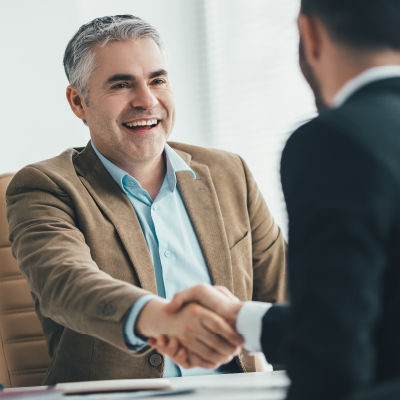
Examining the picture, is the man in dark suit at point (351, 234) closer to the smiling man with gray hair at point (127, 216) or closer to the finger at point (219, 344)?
the finger at point (219, 344)

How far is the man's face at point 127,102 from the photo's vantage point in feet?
5.14

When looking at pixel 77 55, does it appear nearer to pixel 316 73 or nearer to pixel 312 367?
pixel 316 73

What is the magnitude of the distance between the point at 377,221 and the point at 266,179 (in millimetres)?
2524

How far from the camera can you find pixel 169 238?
4.86ft

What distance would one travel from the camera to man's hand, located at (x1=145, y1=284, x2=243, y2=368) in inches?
39.8

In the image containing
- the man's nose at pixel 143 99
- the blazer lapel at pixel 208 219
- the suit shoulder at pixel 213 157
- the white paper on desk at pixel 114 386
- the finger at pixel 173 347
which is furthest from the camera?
the suit shoulder at pixel 213 157

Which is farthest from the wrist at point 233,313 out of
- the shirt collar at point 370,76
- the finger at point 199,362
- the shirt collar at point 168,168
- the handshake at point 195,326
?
the shirt collar at point 168,168

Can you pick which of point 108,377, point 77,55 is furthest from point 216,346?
point 77,55

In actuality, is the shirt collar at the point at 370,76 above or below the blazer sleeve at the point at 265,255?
above

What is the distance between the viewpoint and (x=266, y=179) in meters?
3.02

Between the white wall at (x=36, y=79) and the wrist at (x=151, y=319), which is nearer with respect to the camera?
the wrist at (x=151, y=319)

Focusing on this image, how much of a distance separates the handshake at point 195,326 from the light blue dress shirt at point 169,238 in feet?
1.10

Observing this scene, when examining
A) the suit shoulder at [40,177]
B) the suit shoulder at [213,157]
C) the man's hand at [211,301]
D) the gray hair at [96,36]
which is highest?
the gray hair at [96,36]

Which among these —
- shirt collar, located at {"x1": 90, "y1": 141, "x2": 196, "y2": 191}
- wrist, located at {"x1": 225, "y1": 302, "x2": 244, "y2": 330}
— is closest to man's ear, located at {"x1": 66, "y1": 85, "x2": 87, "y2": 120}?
shirt collar, located at {"x1": 90, "y1": 141, "x2": 196, "y2": 191}
